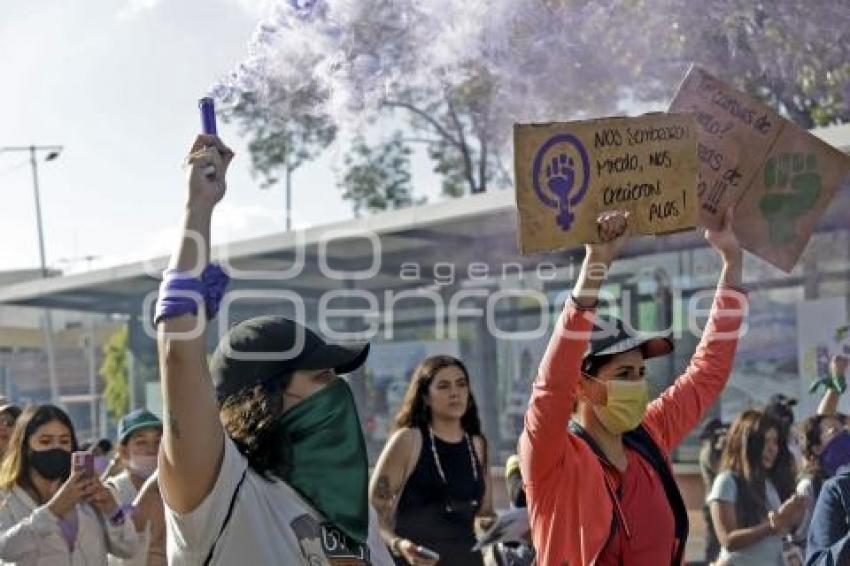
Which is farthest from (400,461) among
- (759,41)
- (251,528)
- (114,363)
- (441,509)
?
(114,363)

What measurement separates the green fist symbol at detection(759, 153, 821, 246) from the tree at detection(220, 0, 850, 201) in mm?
1459

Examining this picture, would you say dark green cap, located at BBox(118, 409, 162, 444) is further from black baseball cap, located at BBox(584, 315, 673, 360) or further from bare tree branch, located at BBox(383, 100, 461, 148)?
bare tree branch, located at BBox(383, 100, 461, 148)

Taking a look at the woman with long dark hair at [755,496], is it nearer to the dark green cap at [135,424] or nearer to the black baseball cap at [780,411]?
the black baseball cap at [780,411]

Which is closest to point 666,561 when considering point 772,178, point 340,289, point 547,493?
point 547,493

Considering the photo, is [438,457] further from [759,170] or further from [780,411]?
[780,411]

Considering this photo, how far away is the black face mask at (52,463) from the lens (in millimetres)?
5398

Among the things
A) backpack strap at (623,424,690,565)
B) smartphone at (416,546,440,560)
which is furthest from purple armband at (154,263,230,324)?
smartphone at (416,546,440,560)

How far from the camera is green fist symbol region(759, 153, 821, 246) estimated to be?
4.39 metres

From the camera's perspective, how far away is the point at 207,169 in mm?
2535

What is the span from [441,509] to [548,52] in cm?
289

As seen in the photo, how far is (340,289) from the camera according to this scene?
17266mm

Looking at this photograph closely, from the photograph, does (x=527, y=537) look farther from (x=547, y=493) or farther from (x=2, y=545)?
(x=547, y=493)

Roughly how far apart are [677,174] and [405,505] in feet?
8.09

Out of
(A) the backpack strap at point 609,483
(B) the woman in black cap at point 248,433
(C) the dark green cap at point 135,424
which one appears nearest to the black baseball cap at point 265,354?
(B) the woman in black cap at point 248,433
